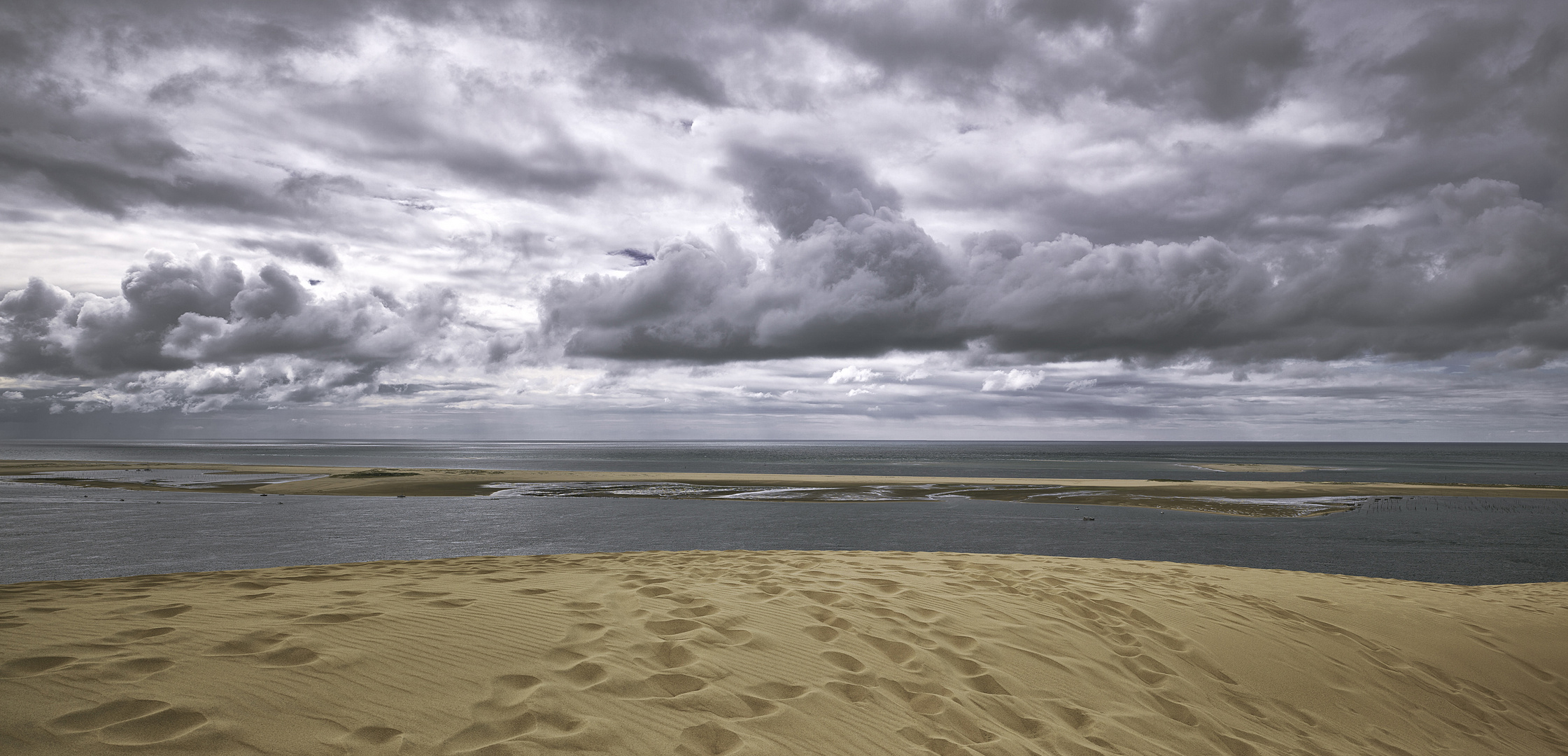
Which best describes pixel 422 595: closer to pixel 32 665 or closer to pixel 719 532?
pixel 32 665

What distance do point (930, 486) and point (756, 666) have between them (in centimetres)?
3854

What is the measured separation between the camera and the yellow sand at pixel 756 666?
13.1 feet

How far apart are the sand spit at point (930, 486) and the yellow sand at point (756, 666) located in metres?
23.9

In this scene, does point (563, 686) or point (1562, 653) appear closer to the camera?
point (563, 686)

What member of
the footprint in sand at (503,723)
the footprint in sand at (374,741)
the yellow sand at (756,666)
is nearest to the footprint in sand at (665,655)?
the yellow sand at (756,666)

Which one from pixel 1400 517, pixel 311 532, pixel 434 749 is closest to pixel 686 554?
pixel 434 749

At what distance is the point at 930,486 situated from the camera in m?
42.4

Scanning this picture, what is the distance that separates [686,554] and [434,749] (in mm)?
8407

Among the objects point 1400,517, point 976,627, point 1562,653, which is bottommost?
point 1400,517

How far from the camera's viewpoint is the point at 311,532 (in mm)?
19297

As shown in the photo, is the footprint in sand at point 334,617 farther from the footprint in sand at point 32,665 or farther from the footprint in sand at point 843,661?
the footprint in sand at point 843,661

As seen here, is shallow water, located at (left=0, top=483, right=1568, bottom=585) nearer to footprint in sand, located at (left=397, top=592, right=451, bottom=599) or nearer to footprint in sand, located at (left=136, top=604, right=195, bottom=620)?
footprint in sand, located at (left=136, top=604, right=195, bottom=620)

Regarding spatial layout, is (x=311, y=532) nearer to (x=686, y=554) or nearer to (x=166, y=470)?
(x=686, y=554)

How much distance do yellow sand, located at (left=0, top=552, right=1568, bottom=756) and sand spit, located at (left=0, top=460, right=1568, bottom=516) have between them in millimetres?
23923
